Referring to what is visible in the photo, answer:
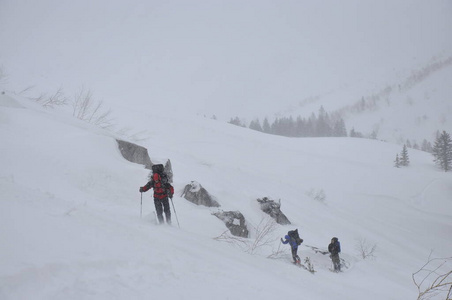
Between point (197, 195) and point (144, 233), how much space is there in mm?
6819

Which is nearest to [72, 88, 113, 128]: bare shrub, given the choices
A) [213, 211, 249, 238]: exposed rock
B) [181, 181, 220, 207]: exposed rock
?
[181, 181, 220, 207]: exposed rock

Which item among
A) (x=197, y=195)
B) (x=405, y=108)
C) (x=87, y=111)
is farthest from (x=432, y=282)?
(x=405, y=108)

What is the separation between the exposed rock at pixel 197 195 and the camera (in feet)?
34.6

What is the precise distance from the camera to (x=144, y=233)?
383cm

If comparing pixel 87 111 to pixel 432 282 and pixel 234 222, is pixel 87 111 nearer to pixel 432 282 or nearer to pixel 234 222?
pixel 234 222

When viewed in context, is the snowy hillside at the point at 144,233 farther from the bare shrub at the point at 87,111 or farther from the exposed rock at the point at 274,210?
the bare shrub at the point at 87,111

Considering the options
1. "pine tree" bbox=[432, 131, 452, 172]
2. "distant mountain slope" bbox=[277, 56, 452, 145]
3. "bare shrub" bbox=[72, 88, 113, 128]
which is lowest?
"bare shrub" bbox=[72, 88, 113, 128]

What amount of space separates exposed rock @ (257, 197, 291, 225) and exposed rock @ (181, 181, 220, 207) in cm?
401

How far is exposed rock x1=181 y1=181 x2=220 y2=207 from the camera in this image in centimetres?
1053

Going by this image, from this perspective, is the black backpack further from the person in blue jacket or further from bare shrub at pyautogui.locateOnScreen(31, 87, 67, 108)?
bare shrub at pyautogui.locateOnScreen(31, 87, 67, 108)

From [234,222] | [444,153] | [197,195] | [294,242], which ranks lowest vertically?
[234,222]

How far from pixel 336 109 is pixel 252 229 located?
141 m

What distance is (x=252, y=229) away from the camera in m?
11.3

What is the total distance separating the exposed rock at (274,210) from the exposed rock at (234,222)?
335 cm
